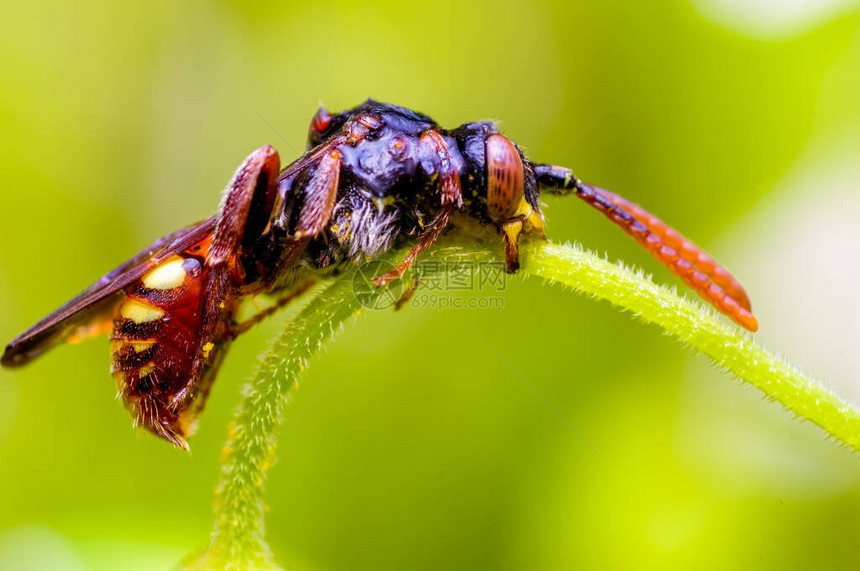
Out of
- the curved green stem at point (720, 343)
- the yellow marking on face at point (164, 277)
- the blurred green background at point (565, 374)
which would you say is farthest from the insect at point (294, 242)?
the blurred green background at point (565, 374)

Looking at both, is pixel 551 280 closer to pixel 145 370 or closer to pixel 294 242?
pixel 294 242

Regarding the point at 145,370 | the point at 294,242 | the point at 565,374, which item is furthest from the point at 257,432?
the point at 565,374

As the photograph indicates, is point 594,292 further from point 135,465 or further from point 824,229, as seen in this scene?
point 135,465

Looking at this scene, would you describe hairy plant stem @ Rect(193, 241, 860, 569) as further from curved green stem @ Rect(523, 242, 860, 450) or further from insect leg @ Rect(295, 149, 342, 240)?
insect leg @ Rect(295, 149, 342, 240)

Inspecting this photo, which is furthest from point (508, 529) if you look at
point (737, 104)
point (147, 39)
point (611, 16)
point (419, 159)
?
point (147, 39)

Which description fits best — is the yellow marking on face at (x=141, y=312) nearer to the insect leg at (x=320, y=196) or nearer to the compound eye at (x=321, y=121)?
the insect leg at (x=320, y=196)

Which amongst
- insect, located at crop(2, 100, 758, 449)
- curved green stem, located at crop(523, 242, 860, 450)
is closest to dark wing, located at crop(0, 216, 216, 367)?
insect, located at crop(2, 100, 758, 449)
